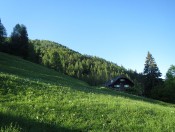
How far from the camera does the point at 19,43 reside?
10006cm

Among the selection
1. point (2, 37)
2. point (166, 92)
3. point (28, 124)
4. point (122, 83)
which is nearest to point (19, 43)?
point (2, 37)

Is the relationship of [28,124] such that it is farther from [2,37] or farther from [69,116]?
[2,37]

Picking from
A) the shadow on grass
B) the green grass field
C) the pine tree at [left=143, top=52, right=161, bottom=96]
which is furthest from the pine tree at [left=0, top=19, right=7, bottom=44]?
the shadow on grass

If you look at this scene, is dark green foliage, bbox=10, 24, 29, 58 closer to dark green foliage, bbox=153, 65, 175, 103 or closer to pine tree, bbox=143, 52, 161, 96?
pine tree, bbox=143, 52, 161, 96

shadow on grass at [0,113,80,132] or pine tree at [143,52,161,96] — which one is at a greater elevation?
pine tree at [143,52,161,96]

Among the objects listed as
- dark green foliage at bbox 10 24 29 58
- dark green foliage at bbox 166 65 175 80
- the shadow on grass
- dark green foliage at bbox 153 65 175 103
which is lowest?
the shadow on grass

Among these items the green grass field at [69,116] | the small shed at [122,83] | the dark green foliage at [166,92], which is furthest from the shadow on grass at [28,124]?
the small shed at [122,83]

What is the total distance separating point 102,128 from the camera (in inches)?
567

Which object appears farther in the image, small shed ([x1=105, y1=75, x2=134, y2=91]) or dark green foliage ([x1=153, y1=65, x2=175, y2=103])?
small shed ([x1=105, y1=75, x2=134, y2=91])

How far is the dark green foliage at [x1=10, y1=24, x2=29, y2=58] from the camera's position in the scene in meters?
99.4

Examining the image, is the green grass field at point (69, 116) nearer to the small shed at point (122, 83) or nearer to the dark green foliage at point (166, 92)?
the dark green foliage at point (166, 92)

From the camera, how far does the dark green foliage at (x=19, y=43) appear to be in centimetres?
9944

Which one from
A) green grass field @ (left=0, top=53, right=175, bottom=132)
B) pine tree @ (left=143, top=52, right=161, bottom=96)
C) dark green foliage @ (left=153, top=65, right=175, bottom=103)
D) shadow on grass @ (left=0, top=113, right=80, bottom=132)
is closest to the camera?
shadow on grass @ (left=0, top=113, right=80, bottom=132)

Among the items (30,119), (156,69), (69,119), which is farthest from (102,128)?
A: (156,69)
